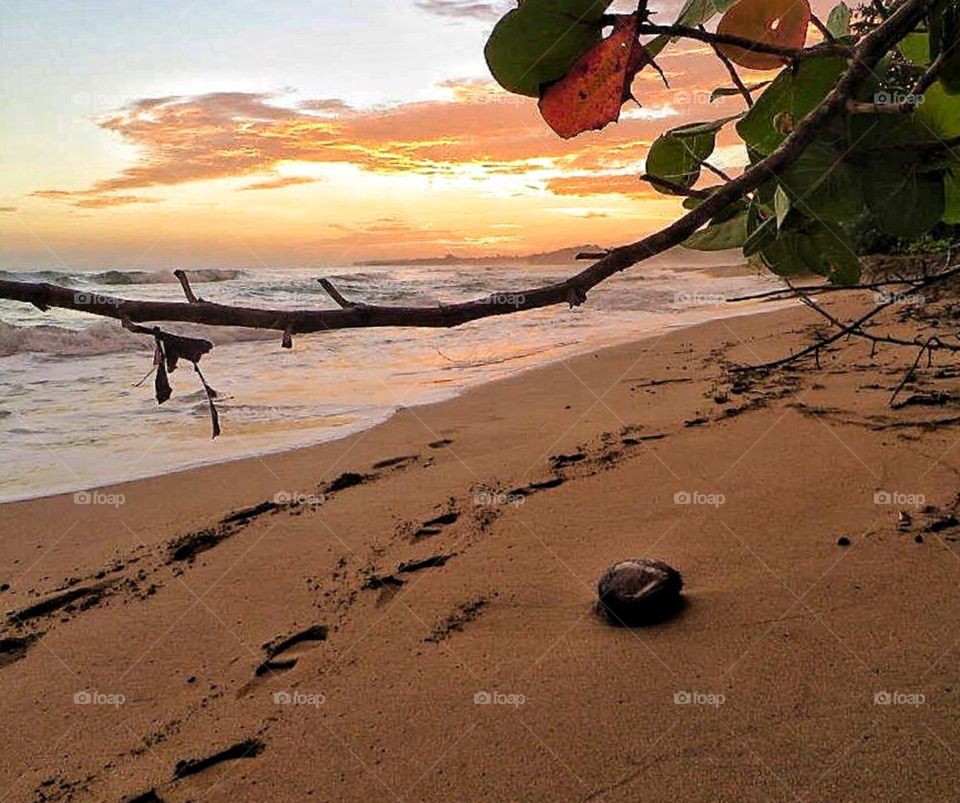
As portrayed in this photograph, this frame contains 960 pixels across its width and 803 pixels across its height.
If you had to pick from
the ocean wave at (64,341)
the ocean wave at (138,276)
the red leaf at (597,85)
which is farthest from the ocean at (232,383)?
the ocean wave at (138,276)

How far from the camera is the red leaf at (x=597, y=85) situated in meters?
0.58

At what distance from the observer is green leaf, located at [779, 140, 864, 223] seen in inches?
24.0

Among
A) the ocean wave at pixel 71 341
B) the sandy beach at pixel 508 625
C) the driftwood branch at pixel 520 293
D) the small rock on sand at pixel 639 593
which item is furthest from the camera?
the ocean wave at pixel 71 341

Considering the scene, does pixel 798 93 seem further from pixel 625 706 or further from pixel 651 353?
pixel 651 353

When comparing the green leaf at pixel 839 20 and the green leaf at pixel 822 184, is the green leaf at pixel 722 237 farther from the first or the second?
the green leaf at pixel 839 20

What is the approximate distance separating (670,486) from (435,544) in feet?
3.50

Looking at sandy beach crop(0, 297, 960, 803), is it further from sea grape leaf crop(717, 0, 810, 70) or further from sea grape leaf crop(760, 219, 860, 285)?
sea grape leaf crop(717, 0, 810, 70)

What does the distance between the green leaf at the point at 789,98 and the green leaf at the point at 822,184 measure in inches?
4.5

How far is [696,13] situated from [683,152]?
171mm

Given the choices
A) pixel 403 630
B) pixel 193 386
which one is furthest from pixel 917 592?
pixel 193 386

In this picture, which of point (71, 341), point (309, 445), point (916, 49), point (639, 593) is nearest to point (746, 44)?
point (916, 49)

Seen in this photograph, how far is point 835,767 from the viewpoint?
64.2 inches

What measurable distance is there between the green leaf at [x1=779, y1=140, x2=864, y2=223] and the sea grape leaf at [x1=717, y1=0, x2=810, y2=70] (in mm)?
151

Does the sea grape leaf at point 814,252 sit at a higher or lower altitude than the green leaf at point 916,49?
lower
